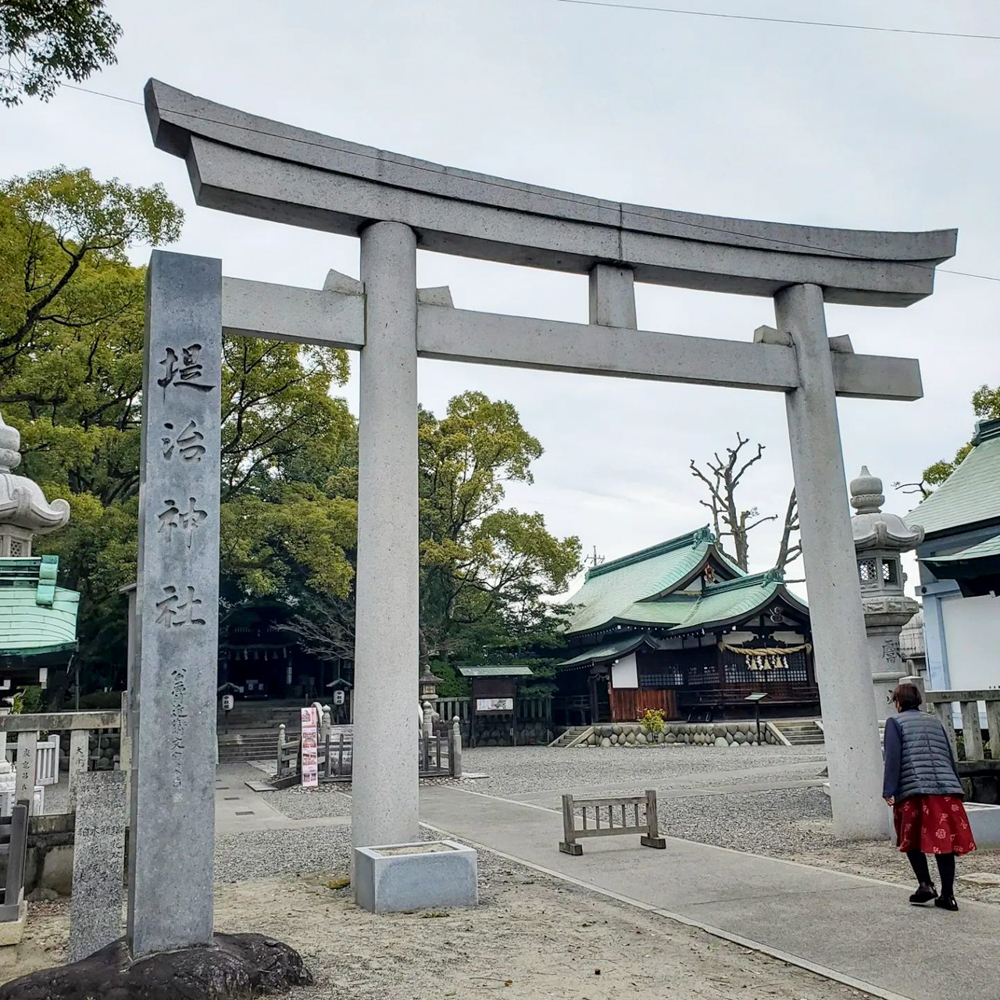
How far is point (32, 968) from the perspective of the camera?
5289 mm

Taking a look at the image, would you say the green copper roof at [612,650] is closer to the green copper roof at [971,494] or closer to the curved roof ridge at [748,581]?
the curved roof ridge at [748,581]

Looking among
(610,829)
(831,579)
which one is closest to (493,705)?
(610,829)

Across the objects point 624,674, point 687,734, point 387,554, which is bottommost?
point 687,734

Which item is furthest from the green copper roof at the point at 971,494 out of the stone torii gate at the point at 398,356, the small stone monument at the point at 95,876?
the small stone monument at the point at 95,876

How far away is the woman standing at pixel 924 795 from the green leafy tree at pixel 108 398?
1618cm

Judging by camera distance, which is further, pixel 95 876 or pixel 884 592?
pixel 884 592

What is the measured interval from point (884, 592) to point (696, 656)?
796 inches

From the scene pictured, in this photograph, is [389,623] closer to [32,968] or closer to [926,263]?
[32,968]

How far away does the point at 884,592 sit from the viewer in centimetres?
1259

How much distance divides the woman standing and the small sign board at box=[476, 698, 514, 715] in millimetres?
24409

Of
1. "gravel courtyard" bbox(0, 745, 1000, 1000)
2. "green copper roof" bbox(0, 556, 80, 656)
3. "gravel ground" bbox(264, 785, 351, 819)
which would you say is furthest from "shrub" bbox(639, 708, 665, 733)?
"green copper roof" bbox(0, 556, 80, 656)

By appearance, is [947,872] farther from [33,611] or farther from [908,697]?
[33,611]

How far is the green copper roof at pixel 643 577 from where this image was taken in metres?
34.4

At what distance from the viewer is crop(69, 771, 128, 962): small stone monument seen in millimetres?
5086
